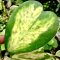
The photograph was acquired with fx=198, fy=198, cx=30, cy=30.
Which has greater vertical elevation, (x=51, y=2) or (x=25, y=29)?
(x=25, y=29)

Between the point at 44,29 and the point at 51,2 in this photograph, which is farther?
the point at 51,2

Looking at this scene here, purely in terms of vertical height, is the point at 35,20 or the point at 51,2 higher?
the point at 35,20

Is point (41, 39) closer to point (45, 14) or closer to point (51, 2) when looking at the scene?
point (45, 14)

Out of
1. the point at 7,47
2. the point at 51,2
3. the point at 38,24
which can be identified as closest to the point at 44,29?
the point at 38,24

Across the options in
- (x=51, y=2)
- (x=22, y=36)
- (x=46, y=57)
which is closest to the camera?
(x=22, y=36)

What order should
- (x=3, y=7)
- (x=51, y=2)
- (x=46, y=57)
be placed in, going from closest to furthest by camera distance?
(x=46, y=57), (x=3, y=7), (x=51, y=2)

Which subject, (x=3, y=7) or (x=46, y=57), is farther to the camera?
(x=3, y=7)

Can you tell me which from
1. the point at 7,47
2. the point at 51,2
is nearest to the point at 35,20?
the point at 7,47

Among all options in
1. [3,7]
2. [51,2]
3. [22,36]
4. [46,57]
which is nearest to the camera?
[22,36]

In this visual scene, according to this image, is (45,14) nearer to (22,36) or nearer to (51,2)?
(22,36)
